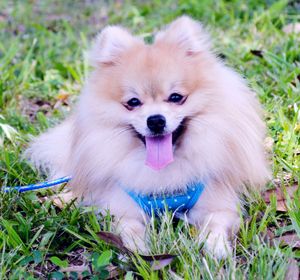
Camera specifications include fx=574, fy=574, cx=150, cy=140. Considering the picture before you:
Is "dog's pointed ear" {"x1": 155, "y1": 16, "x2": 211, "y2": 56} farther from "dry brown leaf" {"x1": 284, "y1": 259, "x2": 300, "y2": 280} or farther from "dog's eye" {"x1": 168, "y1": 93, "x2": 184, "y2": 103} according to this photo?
"dry brown leaf" {"x1": 284, "y1": 259, "x2": 300, "y2": 280}

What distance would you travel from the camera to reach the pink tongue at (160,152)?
2.79 meters

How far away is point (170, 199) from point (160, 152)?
0.26m

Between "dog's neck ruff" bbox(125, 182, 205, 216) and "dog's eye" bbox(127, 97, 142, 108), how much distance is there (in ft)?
1.44

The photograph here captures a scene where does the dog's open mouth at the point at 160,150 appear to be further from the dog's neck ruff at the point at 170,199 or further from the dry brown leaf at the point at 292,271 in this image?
the dry brown leaf at the point at 292,271

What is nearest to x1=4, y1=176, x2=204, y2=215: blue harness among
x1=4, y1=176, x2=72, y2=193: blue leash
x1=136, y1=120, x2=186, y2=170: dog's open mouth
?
x1=136, y1=120, x2=186, y2=170: dog's open mouth

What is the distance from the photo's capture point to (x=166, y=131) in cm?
273

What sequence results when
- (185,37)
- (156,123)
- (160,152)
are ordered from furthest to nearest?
(185,37), (160,152), (156,123)

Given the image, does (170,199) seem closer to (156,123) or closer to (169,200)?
(169,200)

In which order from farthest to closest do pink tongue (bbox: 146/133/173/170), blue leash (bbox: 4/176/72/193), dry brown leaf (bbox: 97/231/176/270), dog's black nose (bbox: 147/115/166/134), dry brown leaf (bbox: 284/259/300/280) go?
blue leash (bbox: 4/176/72/193) < pink tongue (bbox: 146/133/173/170) < dog's black nose (bbox: 147/115/166/134) < dry brown leaf (bbox: 97/231/176/270) < dry brown leaf (bbox: 284/259/300/280)

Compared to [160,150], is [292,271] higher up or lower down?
lower down

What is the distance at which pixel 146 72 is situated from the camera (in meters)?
2.76

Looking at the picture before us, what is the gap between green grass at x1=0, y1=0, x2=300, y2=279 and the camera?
2572 mm

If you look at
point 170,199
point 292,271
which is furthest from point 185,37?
point 292,271

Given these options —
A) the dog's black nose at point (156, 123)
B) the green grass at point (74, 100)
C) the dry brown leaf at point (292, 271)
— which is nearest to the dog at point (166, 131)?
the dog's black nose at point (156, 123)
